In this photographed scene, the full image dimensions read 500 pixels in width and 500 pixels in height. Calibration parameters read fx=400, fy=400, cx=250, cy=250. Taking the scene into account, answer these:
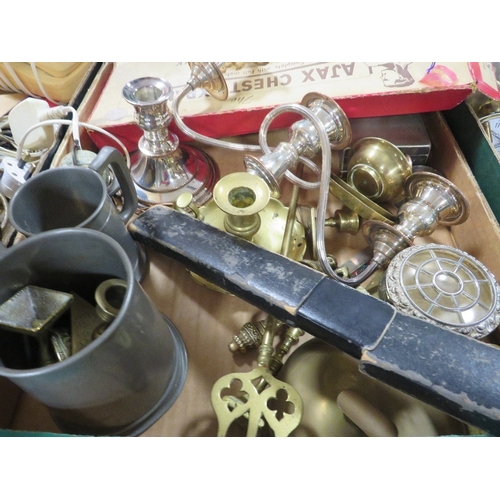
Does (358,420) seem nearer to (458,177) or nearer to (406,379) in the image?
(406,379)

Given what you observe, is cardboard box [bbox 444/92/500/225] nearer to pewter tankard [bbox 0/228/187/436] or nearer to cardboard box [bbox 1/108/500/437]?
cardboard box [bbox 1/108/500/437]

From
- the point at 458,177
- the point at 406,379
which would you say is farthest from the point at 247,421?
the point at 458,177

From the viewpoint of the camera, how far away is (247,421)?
52cm

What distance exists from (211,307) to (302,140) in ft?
1.09

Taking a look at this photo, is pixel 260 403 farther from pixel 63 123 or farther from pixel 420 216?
pixel 63 123

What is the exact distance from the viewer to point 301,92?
0.79 metres

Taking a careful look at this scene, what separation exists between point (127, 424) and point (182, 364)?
0.38 ft

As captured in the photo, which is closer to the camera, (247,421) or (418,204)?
(247,421)

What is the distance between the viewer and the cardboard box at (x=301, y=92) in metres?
0.74

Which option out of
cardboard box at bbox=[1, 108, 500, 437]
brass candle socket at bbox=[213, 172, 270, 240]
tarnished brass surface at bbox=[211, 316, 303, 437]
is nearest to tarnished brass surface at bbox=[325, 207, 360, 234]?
cardboard box at bbox=[1, 108, 500, 437]

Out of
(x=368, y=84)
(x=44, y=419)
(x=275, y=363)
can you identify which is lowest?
(x=44, y=419)

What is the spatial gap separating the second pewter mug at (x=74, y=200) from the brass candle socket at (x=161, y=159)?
148 mm

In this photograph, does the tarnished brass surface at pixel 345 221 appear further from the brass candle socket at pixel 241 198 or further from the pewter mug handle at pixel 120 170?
the pewter mug handle at pixel 120 170

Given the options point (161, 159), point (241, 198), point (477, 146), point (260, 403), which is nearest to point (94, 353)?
point (260, 403)
